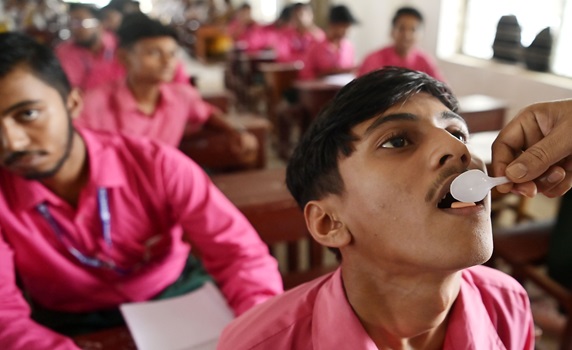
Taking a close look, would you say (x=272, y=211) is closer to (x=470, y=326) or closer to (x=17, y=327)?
(x=17, y=327)

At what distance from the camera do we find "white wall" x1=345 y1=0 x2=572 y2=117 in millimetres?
4500

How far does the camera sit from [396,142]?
29.7 inches

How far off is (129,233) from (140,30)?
67.7 inches

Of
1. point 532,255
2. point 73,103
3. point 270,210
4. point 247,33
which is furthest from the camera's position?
point 247,33

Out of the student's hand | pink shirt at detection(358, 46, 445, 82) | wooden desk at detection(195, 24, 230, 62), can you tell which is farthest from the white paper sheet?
wooden desk at detection(195, 24, 230, 62)

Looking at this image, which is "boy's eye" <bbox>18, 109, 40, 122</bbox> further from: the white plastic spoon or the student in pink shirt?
the student in pink shirt

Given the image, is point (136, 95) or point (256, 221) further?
point (136, 95)

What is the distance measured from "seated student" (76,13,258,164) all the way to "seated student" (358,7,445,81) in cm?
180

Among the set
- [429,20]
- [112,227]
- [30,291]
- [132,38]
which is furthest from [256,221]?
[429,20]

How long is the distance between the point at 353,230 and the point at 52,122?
0.85 meters

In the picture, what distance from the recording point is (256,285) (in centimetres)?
120

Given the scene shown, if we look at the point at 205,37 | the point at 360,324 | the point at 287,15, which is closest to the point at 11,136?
the point at 360,324

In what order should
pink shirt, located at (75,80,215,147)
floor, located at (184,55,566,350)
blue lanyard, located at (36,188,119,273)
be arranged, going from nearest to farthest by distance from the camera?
blue lanyard, located at (36,188,119,273) < floor, located at (184,55,566,350) < pink shirt, located at (75,80,215,147)

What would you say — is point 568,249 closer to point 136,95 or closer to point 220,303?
point 220,303
